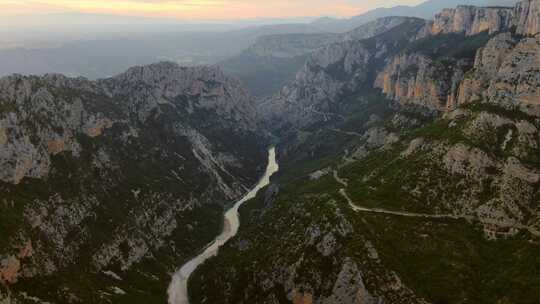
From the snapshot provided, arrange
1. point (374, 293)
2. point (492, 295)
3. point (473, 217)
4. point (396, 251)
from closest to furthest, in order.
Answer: point (492, 295)
point (374, 293)
point (396, 251)
point (473, 217)

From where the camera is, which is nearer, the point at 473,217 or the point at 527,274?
the point at 527,274

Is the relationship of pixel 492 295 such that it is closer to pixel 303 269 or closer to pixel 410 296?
pixel 410 296

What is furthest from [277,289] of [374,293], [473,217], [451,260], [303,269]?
[473,217]

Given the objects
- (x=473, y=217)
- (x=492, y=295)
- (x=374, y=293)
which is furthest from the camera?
(x=473, y=217)

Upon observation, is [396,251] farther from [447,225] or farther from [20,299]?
[20,299]

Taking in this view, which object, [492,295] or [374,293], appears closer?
[492,295]

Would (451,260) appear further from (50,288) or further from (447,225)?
(50,288)

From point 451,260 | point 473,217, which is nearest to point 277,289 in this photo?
point 451,260

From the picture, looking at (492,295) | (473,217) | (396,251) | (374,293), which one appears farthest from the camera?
(473,217)

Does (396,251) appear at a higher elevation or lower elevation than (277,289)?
higher
